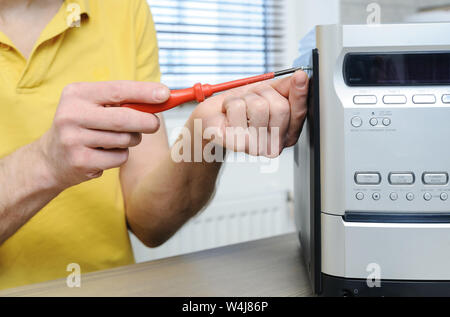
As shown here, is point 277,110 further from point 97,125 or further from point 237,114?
point 97,125

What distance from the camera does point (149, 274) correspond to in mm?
570

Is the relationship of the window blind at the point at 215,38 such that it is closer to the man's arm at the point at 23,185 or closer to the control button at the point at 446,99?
the man's arm at the point at 23,185

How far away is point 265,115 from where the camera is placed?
1.54ft

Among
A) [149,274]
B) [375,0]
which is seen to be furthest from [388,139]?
[375,0]

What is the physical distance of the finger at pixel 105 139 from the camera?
46cm

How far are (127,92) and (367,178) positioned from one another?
236 millimetres

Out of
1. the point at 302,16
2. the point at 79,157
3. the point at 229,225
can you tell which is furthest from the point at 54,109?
the point at 302,16

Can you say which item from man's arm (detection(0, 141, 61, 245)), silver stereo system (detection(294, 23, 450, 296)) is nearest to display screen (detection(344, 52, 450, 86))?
silver stereo system (detection(294, 23, 450, 296))

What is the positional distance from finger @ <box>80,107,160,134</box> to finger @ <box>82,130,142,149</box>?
0.01 meters

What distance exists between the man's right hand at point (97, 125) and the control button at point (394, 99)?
0.65ft

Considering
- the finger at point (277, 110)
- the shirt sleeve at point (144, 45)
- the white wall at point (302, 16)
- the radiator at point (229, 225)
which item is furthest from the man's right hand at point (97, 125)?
the white wall at point (302, 16)

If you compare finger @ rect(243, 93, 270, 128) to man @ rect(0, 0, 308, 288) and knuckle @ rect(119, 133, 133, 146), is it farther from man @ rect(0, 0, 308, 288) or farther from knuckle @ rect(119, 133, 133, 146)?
knuckle @ rect(119, 133, 133, 146)

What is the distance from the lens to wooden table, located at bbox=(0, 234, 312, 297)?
518 millimetres

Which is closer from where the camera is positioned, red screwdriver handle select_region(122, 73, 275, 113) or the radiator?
red screwdriver handle select_region(122, 73, 275, 113)
